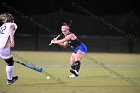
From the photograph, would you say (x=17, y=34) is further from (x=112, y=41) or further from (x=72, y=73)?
(x=72, y=73)

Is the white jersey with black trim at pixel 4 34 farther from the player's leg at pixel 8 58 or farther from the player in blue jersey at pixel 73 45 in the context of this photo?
the player in blue jersey at pixel 73 45

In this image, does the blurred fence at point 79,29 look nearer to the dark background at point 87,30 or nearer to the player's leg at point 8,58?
the dark background at point 87,30

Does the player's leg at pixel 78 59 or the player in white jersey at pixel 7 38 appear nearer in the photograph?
the player in white jersey at pixel 7 38

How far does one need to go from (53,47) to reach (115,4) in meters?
14.5

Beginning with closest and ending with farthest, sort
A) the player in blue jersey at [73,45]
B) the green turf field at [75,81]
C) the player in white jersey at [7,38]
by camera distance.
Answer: the green turf field at [75,81]
the player in white jersey at [7,38]
the player in blue jersey at [73,45]

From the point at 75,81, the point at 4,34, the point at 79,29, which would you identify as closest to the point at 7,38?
the point at 4,34

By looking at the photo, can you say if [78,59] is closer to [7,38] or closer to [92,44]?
[7,38]

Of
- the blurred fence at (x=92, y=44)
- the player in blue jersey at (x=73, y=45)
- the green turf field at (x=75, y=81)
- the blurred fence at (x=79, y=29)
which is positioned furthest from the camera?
the blurred fence at (x=92, y=44)

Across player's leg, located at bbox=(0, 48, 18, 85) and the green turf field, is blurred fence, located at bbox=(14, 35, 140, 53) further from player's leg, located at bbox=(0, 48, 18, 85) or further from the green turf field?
player's leg, located at bbox=(0, 48, 18, 85)

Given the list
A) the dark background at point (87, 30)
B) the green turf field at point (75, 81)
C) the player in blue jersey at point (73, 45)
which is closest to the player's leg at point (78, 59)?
the player in blue jersey at point (73, 45)

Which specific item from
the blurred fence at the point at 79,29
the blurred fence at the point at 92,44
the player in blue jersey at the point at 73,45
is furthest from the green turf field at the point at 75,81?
the blurred fence at the point at 92,44

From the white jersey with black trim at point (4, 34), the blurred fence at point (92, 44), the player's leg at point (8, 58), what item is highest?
the white jersey with black trim at point (4, 34)

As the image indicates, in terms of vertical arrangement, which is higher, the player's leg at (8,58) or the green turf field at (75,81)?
the player's leg at (8,58)

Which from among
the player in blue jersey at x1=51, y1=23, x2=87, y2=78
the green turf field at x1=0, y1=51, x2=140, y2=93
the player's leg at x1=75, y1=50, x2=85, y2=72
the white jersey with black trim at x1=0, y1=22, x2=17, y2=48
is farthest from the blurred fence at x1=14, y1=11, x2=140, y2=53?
the white jersey with black trim at x1=0, y1=22, x2=17, y2=48
